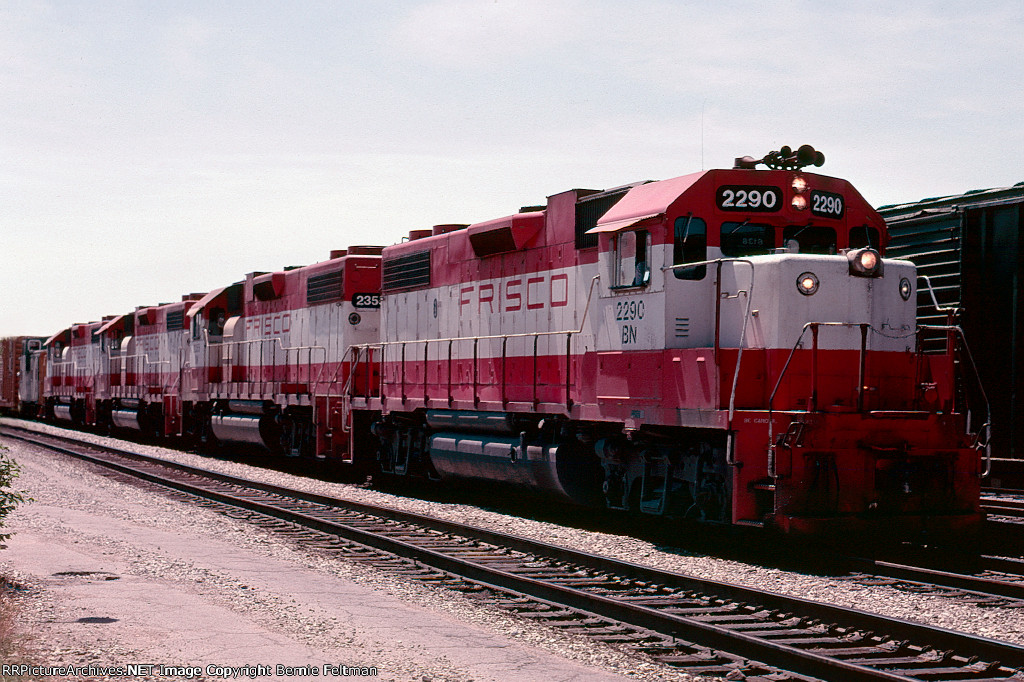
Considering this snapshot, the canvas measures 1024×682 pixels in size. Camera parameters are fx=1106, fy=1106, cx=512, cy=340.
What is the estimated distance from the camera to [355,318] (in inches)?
790

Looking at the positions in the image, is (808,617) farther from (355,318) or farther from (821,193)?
(355,318)

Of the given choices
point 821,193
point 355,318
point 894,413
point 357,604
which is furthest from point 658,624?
→ point 355,318

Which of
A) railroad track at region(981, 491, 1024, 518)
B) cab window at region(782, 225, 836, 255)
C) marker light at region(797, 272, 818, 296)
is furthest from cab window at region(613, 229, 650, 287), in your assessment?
railroad track at region(981, 491, 1024, 518)

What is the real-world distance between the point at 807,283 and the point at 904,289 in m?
1.28

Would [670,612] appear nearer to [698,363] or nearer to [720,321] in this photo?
[698,363]

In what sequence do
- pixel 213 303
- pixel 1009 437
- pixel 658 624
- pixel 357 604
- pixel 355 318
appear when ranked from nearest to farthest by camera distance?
1. pixel 658 624
2. pixel 357 604
3. pixel 1009 437
4. pixel 355 318
5. pixel 213 303

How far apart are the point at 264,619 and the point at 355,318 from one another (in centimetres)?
1249

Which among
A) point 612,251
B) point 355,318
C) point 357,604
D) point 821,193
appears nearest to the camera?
point 357,604

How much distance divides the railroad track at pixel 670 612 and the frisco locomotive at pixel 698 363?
1.57 metres

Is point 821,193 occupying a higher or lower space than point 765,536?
higher

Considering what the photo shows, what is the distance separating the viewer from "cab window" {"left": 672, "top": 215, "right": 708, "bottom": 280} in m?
11.3

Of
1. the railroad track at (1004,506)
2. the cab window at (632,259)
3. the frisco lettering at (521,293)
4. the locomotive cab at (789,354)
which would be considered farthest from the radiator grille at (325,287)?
the railroad track at (1004,506)

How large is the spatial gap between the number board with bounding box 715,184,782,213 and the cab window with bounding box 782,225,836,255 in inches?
11.7

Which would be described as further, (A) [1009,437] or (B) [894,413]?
(A) [1009,437]
